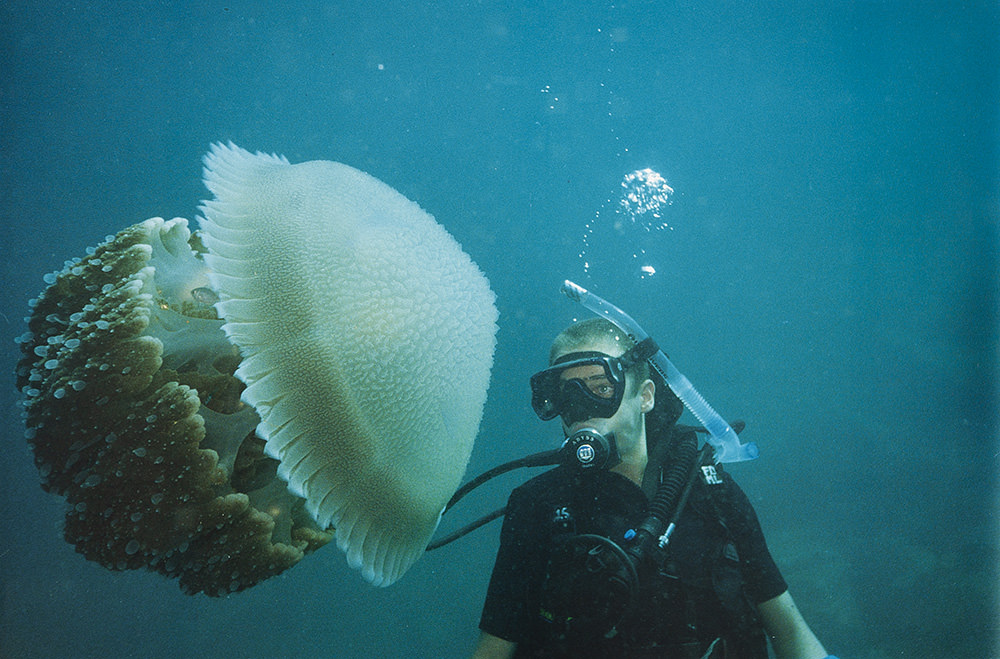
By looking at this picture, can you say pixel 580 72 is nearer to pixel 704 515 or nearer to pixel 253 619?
pixel 704 515

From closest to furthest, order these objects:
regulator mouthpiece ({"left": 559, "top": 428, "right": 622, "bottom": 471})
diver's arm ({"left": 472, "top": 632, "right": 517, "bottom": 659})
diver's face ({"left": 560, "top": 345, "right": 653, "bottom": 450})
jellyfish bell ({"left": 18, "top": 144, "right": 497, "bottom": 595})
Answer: jellyfish bell ({"left": 18, "top": 144, "right": 497, "bottom": 595}) < diver's arm ({"left": 472, "top": 632, "right": 517, "bottom": 659}) < regulator mouthpiece ({"left": 559, "top": 428, "right": 622, "bottom": 471}) < diver's face ({"left": 560, "top": 345, "right": 653, "bottom": 450})

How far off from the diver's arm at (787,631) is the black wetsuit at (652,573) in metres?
0.04

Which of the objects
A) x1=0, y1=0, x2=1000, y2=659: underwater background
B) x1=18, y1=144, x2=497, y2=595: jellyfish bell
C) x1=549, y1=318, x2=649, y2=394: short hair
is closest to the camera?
x1=18, y1=144, x2=497, y2=595: jellyfish bell

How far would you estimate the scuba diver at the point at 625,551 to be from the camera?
2.01 meters

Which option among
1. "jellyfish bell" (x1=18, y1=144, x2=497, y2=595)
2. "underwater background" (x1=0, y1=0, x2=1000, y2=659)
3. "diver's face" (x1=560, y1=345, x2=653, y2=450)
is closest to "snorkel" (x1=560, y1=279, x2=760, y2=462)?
"diver's face" (x1=560, y1=345, x2=653, y2=450)

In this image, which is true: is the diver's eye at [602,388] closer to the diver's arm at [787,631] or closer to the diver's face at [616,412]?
the diver's face at [616,412]

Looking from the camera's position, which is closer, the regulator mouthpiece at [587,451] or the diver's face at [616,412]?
the regulator mouthpiece at [587,451]

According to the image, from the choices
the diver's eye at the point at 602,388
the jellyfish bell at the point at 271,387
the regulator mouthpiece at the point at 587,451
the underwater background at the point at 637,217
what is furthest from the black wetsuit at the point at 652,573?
the underwater background at the point at 637,217

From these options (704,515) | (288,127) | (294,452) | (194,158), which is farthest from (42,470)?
(288,127)

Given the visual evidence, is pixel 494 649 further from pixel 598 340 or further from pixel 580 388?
pixel 598 340

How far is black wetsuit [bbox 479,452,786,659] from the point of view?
6.64 ft

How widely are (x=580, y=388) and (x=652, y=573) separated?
840 mm

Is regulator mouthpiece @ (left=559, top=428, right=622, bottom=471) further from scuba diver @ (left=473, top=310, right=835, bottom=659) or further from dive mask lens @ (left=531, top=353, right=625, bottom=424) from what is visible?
dive mask lens @ (left=531, top=353, right=625, bottom=424)

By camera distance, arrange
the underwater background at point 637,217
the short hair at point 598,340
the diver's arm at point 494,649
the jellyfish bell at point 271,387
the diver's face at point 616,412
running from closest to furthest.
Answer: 1. the jellyfish bell at point 271,387
2. the diver's arm at point 494,649
3. the diver's face at point 616,412
4. the short hair at point 598,340
5. the underwater background at point 637,217
